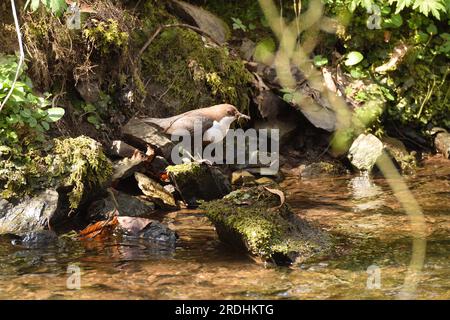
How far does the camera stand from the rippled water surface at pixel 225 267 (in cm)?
364

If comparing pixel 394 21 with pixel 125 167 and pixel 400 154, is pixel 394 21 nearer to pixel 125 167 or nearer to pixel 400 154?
pixel 400 154

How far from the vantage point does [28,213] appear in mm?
4984

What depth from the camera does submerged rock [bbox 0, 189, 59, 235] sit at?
4.89m

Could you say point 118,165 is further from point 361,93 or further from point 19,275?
point 361,93

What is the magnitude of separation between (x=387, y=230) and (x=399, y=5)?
3811 millimetres

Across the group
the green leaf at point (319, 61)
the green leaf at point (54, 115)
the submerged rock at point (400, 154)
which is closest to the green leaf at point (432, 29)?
the green leaf at point (319, 61)

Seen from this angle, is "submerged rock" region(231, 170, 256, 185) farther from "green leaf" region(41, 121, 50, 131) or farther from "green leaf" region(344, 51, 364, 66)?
"green leaf" region(344, 51, 364, 66)

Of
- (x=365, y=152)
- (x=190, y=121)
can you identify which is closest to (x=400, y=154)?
(x=365, y=152)

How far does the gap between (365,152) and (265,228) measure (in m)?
3.61

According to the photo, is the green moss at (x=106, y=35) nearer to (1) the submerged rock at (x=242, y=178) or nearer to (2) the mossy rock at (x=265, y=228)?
(1) the submerged rock at (x=242, y=178)

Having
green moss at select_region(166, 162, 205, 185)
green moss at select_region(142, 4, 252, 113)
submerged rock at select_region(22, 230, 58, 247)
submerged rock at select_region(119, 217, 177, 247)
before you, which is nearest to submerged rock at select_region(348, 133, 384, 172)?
green moss at select_region(142, 4, 252, 113)

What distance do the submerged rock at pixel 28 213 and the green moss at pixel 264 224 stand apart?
130 centimetres

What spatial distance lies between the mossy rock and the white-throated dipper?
170 centimetres
